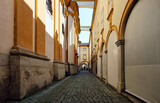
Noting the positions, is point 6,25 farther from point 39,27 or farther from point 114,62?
point 114,62

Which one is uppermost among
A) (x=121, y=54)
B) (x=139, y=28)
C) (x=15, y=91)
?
(x=139, y=28)

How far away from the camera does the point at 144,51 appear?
3.65 m

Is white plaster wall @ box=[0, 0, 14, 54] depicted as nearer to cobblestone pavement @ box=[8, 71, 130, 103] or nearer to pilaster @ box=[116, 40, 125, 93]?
cobblestone pavement @ box=[8, 71, 130, 103]

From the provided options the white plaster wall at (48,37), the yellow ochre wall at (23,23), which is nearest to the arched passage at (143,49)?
the yellow ochre wall at (23,23)

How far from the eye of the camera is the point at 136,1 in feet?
13.8

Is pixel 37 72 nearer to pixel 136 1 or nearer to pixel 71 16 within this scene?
pixel 136 1

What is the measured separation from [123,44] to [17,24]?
14.0 ft

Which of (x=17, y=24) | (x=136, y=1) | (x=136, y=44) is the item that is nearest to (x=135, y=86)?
(x=136, y=44)

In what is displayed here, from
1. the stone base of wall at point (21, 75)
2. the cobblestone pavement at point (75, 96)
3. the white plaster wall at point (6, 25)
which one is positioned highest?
the white plaster wall at point (6, 25)

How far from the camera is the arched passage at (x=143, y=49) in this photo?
3.10m

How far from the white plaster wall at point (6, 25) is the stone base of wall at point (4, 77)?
9.6 inches

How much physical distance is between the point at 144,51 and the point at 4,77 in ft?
14.1

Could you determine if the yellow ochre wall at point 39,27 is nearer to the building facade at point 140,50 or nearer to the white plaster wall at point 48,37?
the white plaster wall at point 48,37

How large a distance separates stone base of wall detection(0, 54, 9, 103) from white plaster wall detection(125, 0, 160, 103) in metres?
4.19
